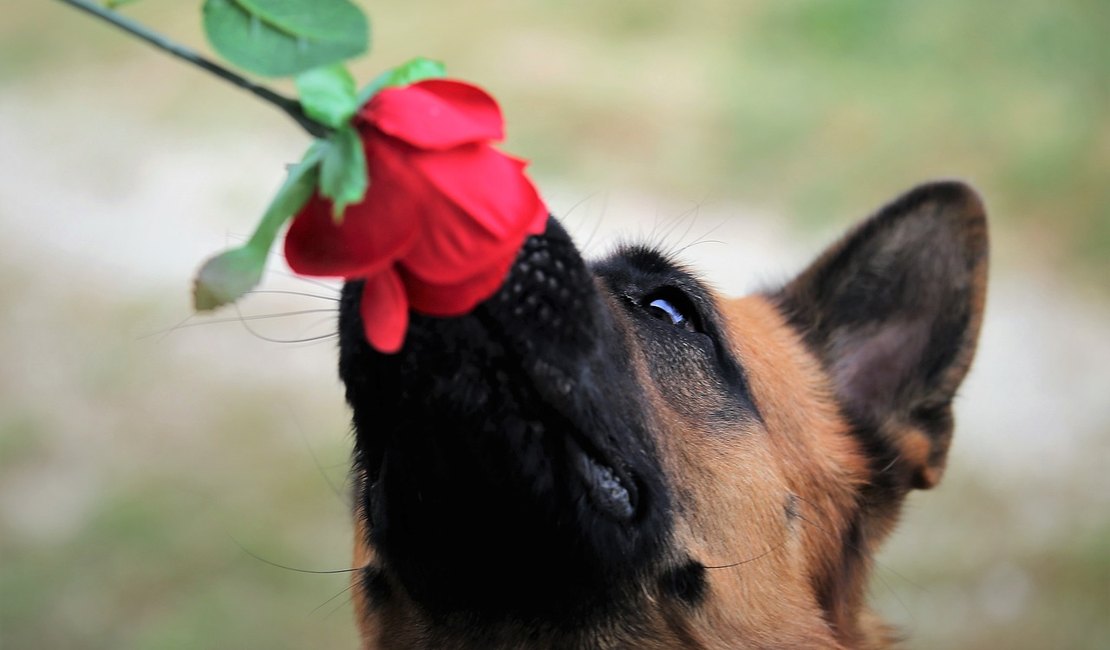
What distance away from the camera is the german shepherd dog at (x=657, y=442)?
200 cm

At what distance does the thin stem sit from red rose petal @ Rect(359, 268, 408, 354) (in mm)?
184

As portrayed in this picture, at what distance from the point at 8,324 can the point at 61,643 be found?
8.70 ft

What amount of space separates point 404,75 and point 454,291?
27 centimetres

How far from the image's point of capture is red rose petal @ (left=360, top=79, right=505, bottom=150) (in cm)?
132

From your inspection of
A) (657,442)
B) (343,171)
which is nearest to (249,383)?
(657,442)

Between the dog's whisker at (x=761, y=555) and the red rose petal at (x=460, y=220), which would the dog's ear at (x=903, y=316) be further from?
the red rose petal at (x=460, y=220)

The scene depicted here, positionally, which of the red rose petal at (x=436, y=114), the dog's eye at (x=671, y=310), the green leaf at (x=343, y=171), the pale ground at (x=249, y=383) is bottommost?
the pale ground at (x=249, y=383)

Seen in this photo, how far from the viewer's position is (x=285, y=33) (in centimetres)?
133

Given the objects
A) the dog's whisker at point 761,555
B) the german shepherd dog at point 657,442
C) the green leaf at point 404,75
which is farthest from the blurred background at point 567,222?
the green leaf at point 404,75

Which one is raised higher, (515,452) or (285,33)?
(285,33)

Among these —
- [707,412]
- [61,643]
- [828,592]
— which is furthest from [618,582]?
[61,643]

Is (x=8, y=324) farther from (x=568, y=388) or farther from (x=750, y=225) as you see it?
(x=568, y=388)

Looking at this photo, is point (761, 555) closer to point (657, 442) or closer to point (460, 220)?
point (657, 442)

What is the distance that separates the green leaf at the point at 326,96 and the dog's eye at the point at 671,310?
1.44 meters
